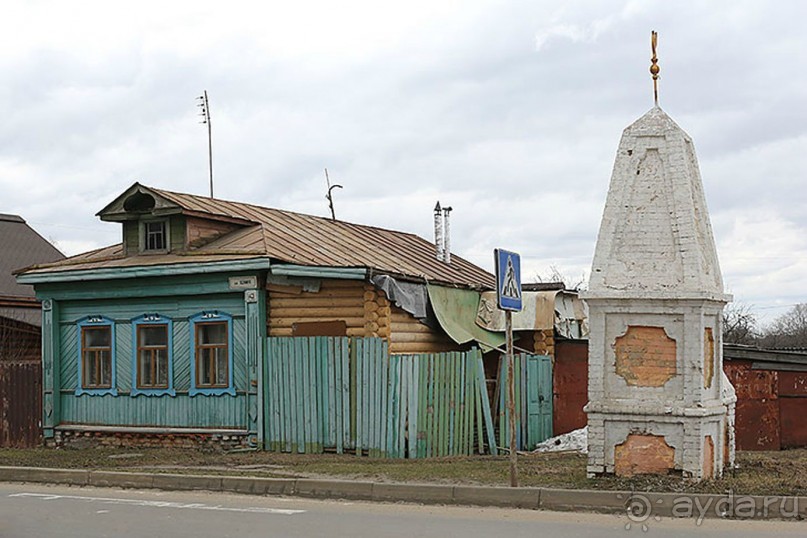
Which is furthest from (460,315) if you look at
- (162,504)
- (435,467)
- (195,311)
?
(162,504)

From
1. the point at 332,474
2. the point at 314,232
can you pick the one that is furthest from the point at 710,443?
the point at 314,232

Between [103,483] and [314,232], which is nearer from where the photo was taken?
[103,483]

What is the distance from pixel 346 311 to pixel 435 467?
13.8ft

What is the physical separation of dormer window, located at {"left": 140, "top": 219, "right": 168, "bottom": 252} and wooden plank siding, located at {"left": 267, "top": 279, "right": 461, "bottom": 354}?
9.52 feet

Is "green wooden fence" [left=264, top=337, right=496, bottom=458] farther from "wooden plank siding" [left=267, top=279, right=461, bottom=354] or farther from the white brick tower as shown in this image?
the white brick tower

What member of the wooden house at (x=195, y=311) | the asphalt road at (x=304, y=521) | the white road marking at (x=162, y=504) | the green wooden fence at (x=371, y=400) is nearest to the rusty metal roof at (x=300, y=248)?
the wooden house at (x=195, y=311)

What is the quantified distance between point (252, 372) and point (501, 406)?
425 centimetres

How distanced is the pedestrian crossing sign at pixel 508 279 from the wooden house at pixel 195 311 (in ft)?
18.5

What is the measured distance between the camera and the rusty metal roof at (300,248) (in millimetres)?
19016

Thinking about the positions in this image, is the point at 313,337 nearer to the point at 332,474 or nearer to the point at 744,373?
the point at 332,474

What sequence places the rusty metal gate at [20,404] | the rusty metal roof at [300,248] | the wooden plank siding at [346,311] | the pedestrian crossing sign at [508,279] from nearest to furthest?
the pedestrian crossing sign at [508,279], the wooden plank siding at [346,311], the rusty metal roof at [300,248], the rusty metal gate at [20,404]

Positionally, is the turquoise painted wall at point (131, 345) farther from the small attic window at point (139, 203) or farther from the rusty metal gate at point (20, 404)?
the small attic window at point (139, 203)

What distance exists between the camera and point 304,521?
1056 centimetres

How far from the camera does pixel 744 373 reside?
59.1ft
